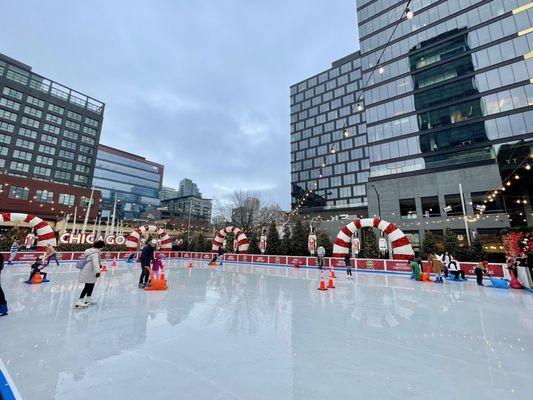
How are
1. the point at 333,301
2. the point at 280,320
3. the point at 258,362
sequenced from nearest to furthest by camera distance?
the point at 258,362 → the point at 280,320 → the point at 333,301

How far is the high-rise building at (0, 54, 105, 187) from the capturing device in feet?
166

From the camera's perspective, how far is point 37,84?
5638cm

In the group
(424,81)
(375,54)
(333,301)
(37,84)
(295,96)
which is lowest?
(333,301)

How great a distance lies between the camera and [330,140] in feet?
222

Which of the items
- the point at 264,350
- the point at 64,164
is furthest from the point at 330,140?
the point at 264,350

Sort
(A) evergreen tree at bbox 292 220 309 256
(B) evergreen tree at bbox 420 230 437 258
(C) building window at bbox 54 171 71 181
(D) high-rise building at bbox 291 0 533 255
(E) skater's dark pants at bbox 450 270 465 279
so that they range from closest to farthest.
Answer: (E) skater's dark pants at bbox 450 270 465 279, (B) evergreen tree at bbox 420 230 437 258, (A) evergreen tree at bbox 292 220 309 256, (D) high-rise building at bbox 291 0 533 255, (C) building window at bbox 54 171 71 181

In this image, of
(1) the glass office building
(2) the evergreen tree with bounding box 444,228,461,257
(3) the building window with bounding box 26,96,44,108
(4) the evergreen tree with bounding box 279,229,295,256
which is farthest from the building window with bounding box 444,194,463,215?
(3) the building window with bounding box 26,96,44,108

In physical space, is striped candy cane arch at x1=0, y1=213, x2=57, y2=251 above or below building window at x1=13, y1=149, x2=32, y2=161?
below

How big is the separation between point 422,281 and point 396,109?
30.3 meters

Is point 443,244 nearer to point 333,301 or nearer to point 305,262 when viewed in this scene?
point 305,262

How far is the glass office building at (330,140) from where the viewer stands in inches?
2486

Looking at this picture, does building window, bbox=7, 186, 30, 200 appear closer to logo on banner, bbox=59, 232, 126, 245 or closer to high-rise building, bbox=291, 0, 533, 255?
logo on banner, bbox=59, 232, 126, 245

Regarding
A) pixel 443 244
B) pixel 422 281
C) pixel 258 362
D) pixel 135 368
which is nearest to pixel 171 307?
pixel 135 368

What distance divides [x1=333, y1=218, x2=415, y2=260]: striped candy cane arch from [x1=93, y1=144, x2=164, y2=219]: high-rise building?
70062 millimetres
